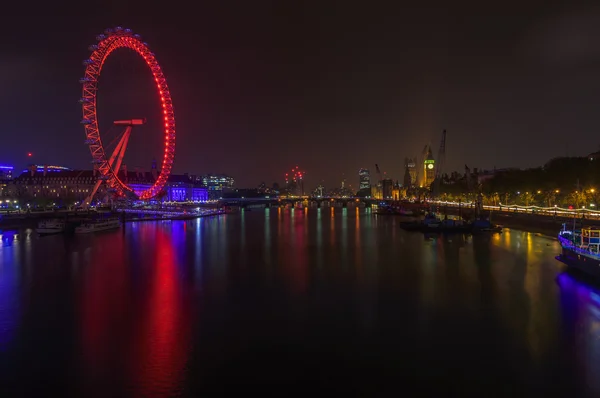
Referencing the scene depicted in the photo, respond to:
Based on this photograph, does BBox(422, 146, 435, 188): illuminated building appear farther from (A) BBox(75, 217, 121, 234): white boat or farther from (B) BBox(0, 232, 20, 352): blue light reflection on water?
(B) BBox(0, 232, 20, 352): blue light reflection on water

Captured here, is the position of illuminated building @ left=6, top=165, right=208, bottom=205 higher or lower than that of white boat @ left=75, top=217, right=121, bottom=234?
higher

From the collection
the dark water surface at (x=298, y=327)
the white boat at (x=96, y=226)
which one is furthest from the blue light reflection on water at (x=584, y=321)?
the white boat at (x=96, y=226)

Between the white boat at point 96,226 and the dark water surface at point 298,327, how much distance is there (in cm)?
1773

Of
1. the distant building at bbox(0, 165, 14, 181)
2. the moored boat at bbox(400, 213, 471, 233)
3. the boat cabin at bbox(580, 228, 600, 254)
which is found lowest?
the moored boat at bbox(400, 213, 471, 233)

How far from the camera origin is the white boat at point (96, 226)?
134 ft

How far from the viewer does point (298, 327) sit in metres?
12.3

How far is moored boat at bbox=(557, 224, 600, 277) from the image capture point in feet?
58.3

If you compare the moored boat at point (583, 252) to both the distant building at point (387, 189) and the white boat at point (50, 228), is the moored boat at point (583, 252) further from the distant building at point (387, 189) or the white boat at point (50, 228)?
the distant building at point (387, 189)

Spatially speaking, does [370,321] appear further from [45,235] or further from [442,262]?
[45,235]

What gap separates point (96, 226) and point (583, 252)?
3921 centimetres

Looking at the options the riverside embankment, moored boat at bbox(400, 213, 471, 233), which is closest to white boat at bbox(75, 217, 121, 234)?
moored boat at bbox(400, 213, 471, 233)

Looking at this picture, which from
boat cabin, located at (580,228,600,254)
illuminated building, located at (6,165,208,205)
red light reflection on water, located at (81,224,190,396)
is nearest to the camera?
red light reflection on water, located at (81,224,190,396)

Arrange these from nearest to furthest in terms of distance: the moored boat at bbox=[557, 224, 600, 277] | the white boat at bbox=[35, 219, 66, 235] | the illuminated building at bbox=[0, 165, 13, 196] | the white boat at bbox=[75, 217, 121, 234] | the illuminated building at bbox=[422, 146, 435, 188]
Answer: the moored boat at bbox=[557, 224, 600, 277] → the white boat at bbox=[35, 219, 66, 235] → the white boat at bbox=[75, 217, 121, 234] → the illuminated building at bbox=[0, 165, 13, 196] → the illuminated building at bbox=[422, 146, 435, 188]

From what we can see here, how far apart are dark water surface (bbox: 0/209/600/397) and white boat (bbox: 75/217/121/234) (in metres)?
17.7
